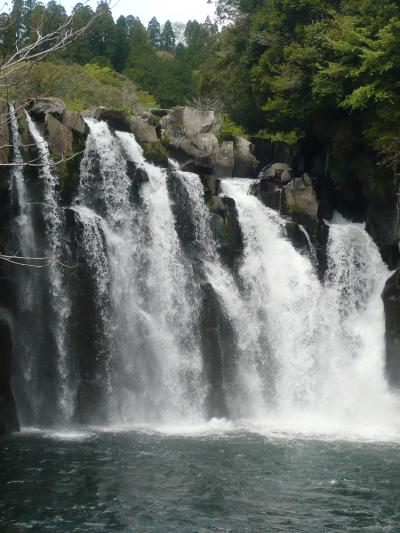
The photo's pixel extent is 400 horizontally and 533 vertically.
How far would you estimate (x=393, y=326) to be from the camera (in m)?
23.9

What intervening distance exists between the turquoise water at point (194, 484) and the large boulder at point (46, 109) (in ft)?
35.4

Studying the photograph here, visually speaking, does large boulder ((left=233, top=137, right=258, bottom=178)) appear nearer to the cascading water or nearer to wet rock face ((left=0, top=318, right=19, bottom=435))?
the cascading water

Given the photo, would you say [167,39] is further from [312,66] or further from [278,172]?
[278,172]

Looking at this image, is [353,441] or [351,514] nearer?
[351,514]

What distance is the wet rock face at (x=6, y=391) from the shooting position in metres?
18.4

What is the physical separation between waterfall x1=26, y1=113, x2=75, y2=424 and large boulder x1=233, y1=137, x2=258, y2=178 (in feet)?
32.2

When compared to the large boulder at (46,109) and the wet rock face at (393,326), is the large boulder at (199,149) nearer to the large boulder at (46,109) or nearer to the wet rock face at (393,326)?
the large boulder at (46,109)

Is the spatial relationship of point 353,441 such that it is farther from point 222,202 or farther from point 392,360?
point 222,202

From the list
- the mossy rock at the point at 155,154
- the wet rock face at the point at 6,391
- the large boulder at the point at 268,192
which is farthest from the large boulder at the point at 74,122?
the wet rock face at the point at 6,391

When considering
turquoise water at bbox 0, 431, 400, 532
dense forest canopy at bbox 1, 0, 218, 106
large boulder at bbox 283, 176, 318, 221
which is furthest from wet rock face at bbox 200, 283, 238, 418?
dense forest canopy at bbox 1, 0, 218, 106

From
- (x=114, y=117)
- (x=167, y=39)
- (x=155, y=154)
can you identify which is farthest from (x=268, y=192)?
(x=167, y=39)

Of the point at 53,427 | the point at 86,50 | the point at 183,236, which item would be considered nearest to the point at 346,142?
the point at 183,236

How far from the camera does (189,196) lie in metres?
24.8

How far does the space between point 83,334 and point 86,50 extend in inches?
1679
